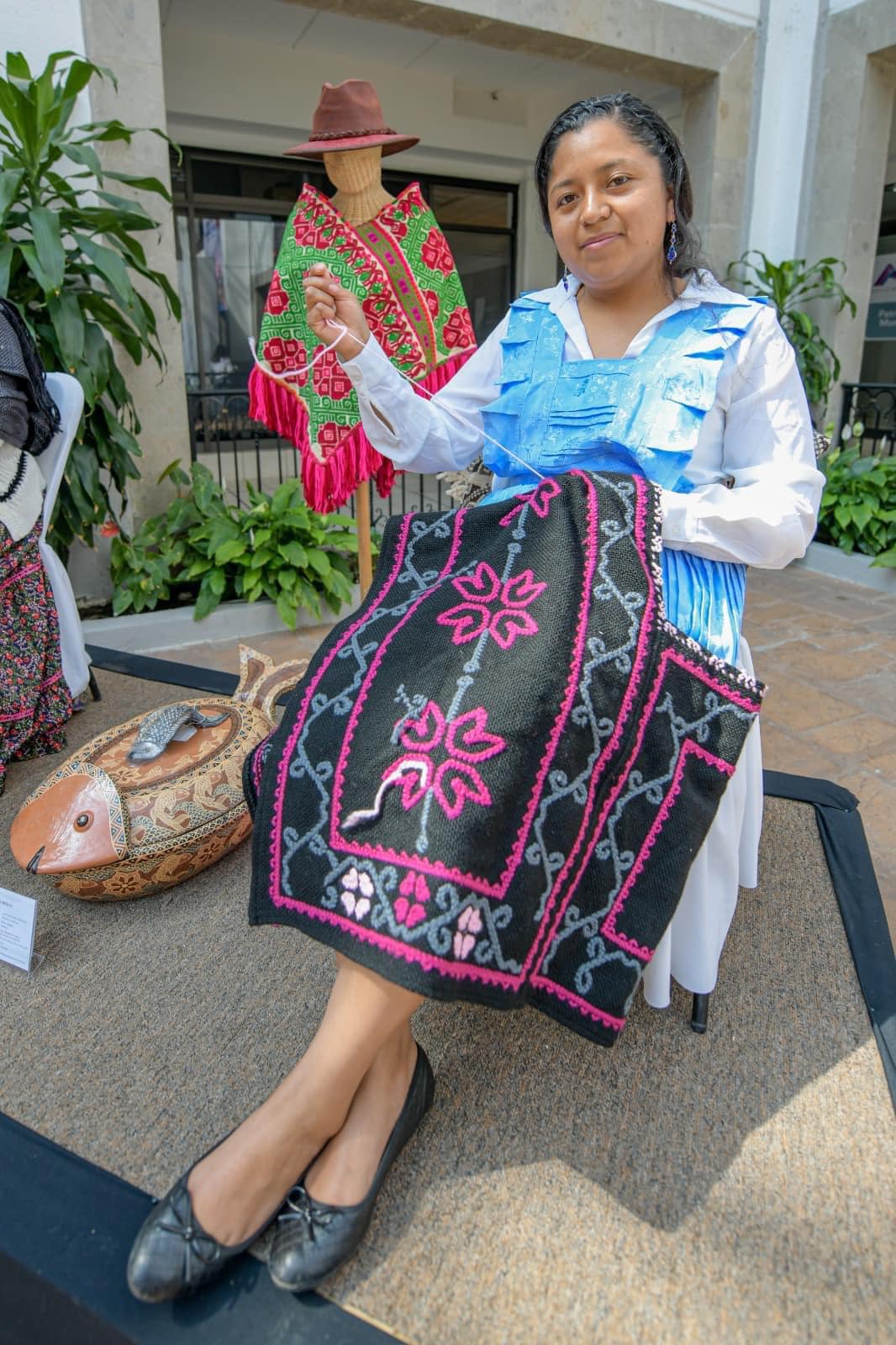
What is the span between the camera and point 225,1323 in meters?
0.93

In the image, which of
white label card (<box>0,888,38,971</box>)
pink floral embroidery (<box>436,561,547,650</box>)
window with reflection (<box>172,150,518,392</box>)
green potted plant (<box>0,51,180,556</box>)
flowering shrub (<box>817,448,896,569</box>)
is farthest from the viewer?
window with reflection (<box>172,150,518,392</box>)

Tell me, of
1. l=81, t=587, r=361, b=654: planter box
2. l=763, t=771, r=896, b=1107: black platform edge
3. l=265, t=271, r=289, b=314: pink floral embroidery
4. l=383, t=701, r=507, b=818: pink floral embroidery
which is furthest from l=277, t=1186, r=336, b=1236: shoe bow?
l=81, t=587, r=361, b=654: planter box

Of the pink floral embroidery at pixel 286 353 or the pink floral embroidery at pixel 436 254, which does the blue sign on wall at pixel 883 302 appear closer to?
the pink floral embroidery at pixel 436 254

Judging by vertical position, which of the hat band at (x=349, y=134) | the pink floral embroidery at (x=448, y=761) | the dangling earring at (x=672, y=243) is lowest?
the pink floral embroidery at (x=448, y=761)

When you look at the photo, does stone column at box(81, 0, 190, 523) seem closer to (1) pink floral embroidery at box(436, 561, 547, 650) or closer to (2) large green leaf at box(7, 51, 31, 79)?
(2) large green leaf at box(7, 51, 31, 79)

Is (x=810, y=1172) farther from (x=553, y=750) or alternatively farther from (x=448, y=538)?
(x=448, y=538)

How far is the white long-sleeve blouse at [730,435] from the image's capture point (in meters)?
1.22

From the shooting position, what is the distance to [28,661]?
2197 millimetres

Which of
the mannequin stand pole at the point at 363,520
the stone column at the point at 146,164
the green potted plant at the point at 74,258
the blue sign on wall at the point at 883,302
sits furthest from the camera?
the blue sign on wall at the point at 883,302

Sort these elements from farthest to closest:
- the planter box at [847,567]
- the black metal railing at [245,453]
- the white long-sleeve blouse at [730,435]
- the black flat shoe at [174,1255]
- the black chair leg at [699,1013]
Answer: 1. the black metal railing at [245,453]
2. the planter box at [847,567]
3. the black chair leg at [699,1013]
4. the white long-sleeve blouse at [730,435]
5. the black flat shoe at [174,1255]

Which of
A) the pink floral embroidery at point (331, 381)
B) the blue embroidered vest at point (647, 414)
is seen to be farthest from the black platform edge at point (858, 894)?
the pink floral embroidery at point (331, 381)

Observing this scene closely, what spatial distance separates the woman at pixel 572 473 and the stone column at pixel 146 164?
2.26 meters

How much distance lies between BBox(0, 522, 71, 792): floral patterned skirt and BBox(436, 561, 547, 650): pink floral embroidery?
4.84ft

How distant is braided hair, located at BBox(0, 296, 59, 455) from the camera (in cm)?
204
